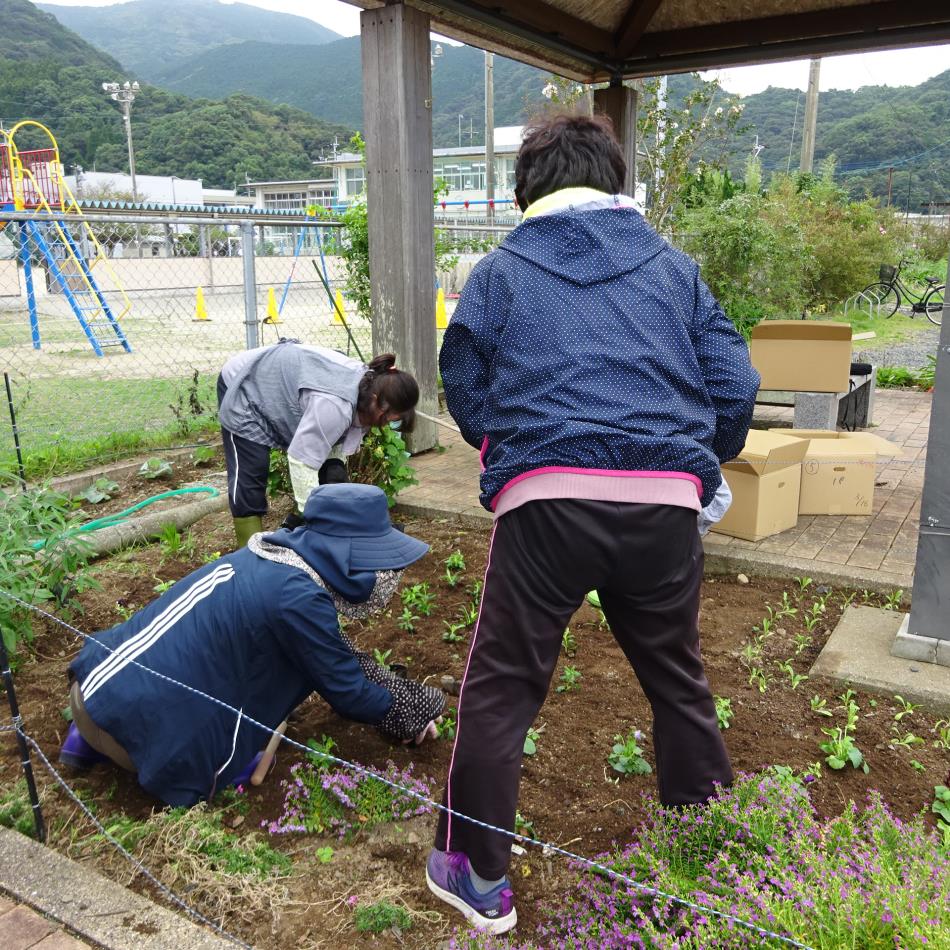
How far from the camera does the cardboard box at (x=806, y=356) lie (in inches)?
221

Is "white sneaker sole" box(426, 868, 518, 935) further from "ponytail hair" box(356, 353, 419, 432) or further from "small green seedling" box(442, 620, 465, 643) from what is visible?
"ponytail hair" box(356, 353, 419, 432)

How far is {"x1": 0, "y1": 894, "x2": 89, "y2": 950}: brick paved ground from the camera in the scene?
74.3 inches

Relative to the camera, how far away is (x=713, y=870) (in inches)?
69.8

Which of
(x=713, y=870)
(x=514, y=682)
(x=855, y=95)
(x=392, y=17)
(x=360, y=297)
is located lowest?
(x=713, y=870)

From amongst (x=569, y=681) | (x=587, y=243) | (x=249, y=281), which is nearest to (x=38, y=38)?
(x=249, y=281)

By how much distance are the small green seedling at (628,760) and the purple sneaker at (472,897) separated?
2.13ft

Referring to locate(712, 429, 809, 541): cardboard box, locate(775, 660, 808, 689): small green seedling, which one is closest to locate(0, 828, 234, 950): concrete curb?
locate(775, 660, 808, 689): small green seedling

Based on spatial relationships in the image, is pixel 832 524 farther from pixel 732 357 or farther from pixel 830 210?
pixel 830 210

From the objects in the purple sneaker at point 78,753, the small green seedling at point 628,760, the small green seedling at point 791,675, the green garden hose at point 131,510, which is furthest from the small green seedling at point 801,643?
the green garden hose at point 131,510

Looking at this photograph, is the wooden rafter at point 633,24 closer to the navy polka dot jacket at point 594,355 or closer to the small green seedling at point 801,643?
the small green seedling at point 801,643

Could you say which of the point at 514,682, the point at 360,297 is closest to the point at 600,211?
the point at 514,682

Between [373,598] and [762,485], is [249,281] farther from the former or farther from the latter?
[373,598]

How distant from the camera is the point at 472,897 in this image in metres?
2.00

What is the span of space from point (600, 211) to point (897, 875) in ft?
4.78
